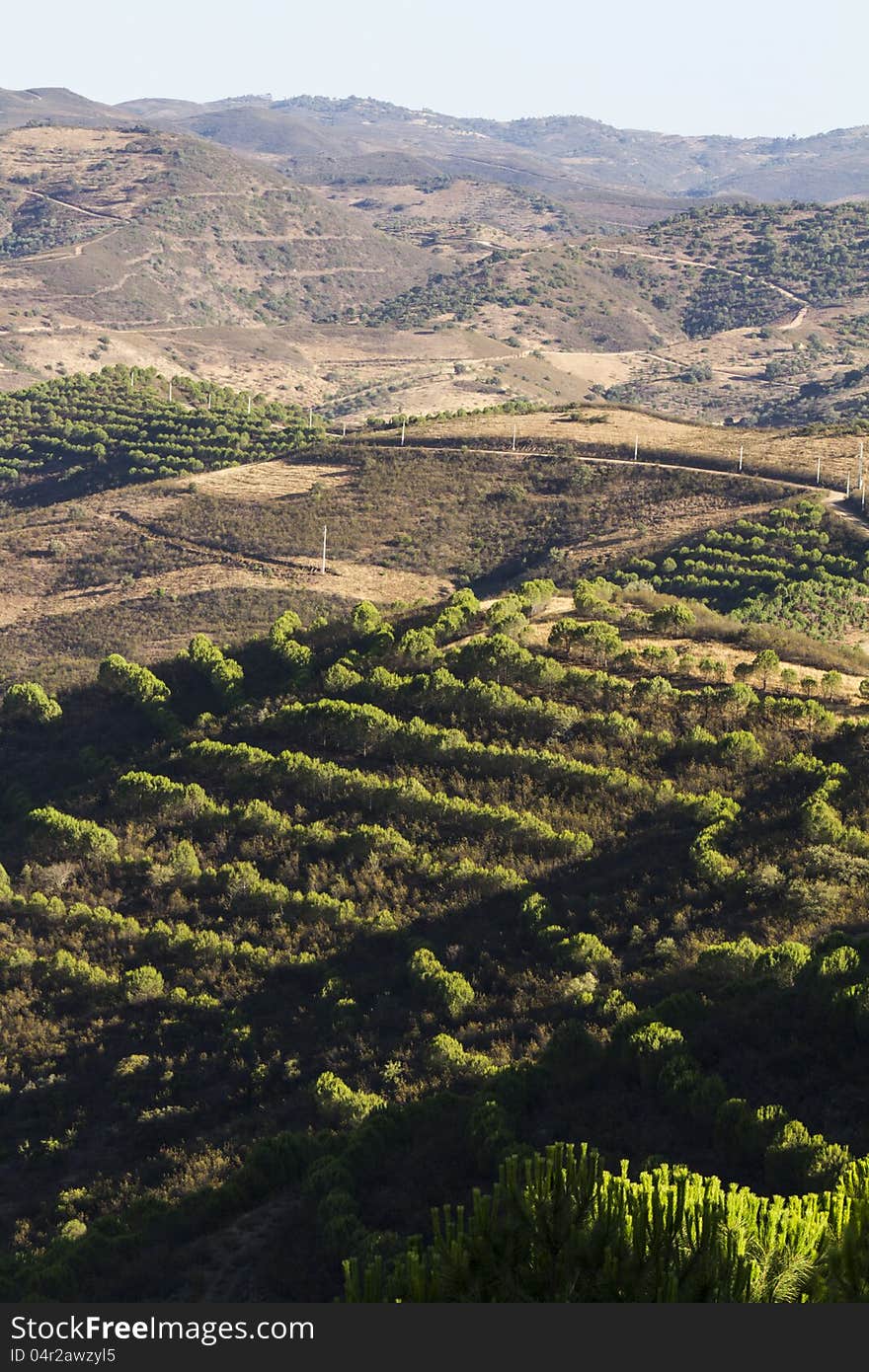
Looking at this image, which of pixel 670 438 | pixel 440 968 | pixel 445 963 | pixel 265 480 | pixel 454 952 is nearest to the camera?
pixel 440 968

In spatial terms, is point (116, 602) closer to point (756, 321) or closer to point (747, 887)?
point (747, 887)

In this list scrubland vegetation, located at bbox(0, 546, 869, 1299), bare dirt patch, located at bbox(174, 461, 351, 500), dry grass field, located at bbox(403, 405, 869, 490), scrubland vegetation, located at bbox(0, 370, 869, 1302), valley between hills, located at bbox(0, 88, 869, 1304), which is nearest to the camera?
scrubland vegetation, located at bbox(0, 370, 869, 1302)

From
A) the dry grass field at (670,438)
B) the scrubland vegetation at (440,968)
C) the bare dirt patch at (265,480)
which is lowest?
the scrubland vegetation at (440,968)

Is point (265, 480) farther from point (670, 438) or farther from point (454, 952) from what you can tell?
point (454, 952)

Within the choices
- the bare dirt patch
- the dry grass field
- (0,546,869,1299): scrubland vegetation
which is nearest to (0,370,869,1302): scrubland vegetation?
(0,546,869,1299): scrubland vegetation

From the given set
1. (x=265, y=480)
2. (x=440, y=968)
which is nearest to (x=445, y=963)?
(x=440, y=968)

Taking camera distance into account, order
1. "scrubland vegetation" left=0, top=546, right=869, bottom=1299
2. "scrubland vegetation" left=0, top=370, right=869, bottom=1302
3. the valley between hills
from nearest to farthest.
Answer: "scrubland vegetation" left=0, top=370, right=869, bottom=1302
the valley between hills
"scrubland vegetation" left=0, top=546, right=869, bottom=1299

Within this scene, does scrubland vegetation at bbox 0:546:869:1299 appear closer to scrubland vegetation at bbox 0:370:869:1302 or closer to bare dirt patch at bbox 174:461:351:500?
scrubland vegetation at bbox 0:370:869:1302

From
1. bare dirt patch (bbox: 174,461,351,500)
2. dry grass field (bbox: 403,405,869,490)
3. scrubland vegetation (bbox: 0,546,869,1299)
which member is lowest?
scrubland vegetation (bbox: 0,546,869,1299)

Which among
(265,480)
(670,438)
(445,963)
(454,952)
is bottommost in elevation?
(445,963)

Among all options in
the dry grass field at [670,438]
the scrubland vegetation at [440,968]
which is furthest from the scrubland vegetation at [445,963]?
the dry grass field at [670,438]

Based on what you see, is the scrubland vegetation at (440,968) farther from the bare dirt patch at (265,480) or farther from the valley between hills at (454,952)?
the bare dirt patch at (265,480)
